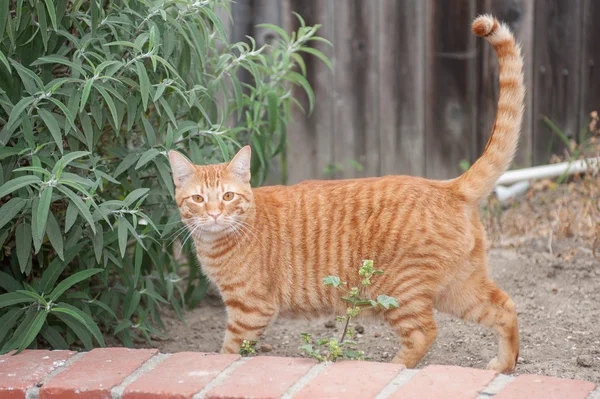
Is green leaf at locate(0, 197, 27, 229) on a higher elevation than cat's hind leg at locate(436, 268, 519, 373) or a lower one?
higher

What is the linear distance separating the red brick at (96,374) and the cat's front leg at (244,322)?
22.6 inches

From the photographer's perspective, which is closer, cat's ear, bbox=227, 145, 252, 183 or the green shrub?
the green shrub

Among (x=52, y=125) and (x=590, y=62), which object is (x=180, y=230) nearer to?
(x=52, y=125)

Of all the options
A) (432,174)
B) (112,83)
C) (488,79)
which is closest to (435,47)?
(488,79)

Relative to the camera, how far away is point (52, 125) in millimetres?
3150

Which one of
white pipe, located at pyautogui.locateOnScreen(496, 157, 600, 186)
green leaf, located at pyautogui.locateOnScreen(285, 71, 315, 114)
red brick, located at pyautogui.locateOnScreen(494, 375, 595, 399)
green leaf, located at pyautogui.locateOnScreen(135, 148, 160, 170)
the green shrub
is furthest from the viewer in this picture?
white pipe, located at pyautogui.locateOnScreen(496, 157, 600, 186)

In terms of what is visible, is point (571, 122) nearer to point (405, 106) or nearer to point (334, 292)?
point (405, 106)

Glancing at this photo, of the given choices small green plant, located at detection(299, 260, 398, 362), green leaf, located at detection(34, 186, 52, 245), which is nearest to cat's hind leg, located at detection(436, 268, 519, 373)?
small green plant, located at detection(299, 260, 398, 362)

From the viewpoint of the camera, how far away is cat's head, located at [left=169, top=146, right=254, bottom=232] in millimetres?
3506

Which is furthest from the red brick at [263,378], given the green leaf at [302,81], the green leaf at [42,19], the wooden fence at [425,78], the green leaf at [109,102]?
the wooden fence at [425,78]

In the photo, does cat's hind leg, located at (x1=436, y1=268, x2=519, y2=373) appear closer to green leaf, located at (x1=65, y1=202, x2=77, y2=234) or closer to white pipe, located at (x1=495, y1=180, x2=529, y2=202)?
green leaf, located at (x1=65, y1=202, x2=77, y2=234)

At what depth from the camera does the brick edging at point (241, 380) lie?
2570 mm

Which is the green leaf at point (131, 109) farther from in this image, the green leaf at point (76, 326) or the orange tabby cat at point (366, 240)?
the green leaf at point (76, 326)

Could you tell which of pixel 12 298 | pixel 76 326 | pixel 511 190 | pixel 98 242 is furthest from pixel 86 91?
pixel 511 190
